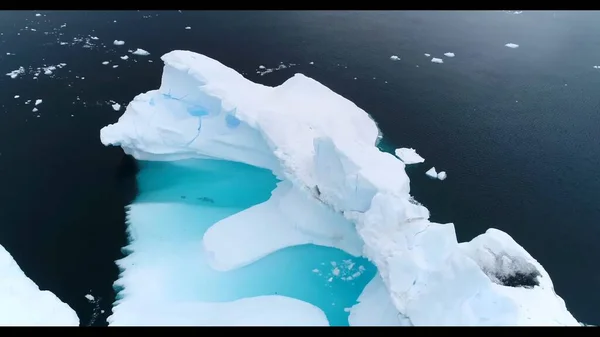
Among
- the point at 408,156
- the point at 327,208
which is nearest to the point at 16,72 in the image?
the point at 327,208

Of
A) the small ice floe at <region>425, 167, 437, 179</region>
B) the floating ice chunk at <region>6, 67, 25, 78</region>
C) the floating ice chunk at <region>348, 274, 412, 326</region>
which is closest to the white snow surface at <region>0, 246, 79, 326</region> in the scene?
the floating ice chunk at <region>348, 274, 412, 326</region>

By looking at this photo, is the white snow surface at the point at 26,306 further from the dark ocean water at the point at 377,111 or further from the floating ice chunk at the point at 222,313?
the floating ice chunk at the point at 222,313

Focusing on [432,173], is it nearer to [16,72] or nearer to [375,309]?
[375,309]

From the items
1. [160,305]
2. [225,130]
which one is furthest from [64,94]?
[160,305]

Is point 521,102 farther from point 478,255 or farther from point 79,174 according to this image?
point 79,174

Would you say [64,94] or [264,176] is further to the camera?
[64,94]

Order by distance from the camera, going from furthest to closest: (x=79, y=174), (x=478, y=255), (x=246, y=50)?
(x=246, y=50) < (x=79, y=174) < (x=478, y=255)

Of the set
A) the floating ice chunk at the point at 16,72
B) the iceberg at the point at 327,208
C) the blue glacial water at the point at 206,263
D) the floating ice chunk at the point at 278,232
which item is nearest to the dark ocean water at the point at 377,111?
the floating ice chunk at the point at 16,72
